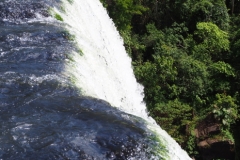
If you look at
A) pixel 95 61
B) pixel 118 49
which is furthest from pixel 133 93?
pixel 95 61

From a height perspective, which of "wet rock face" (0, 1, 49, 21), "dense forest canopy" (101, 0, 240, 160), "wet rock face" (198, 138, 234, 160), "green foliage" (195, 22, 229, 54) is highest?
"wet rock face" (0, 1, 49, 21)

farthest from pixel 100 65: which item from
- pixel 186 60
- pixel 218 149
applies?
pixel 186 60

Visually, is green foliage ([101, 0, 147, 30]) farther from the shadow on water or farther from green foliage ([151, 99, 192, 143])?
the shadow on water

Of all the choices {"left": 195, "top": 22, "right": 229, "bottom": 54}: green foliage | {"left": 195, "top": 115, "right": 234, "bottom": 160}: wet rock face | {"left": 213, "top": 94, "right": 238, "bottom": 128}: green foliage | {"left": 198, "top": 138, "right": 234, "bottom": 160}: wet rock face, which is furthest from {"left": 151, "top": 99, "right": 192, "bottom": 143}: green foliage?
{"left": 195, "top": 22, "right": 229, "bottom": 54}: green foliage

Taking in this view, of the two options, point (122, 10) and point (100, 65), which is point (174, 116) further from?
point (122, 10)

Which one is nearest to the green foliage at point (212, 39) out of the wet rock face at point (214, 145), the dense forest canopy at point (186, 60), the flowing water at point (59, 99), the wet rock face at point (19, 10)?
the dense forest canopy at point (186, 60)

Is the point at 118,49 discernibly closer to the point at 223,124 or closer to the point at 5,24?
the point at 223,124

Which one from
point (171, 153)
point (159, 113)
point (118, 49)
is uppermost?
point (171, 153)
